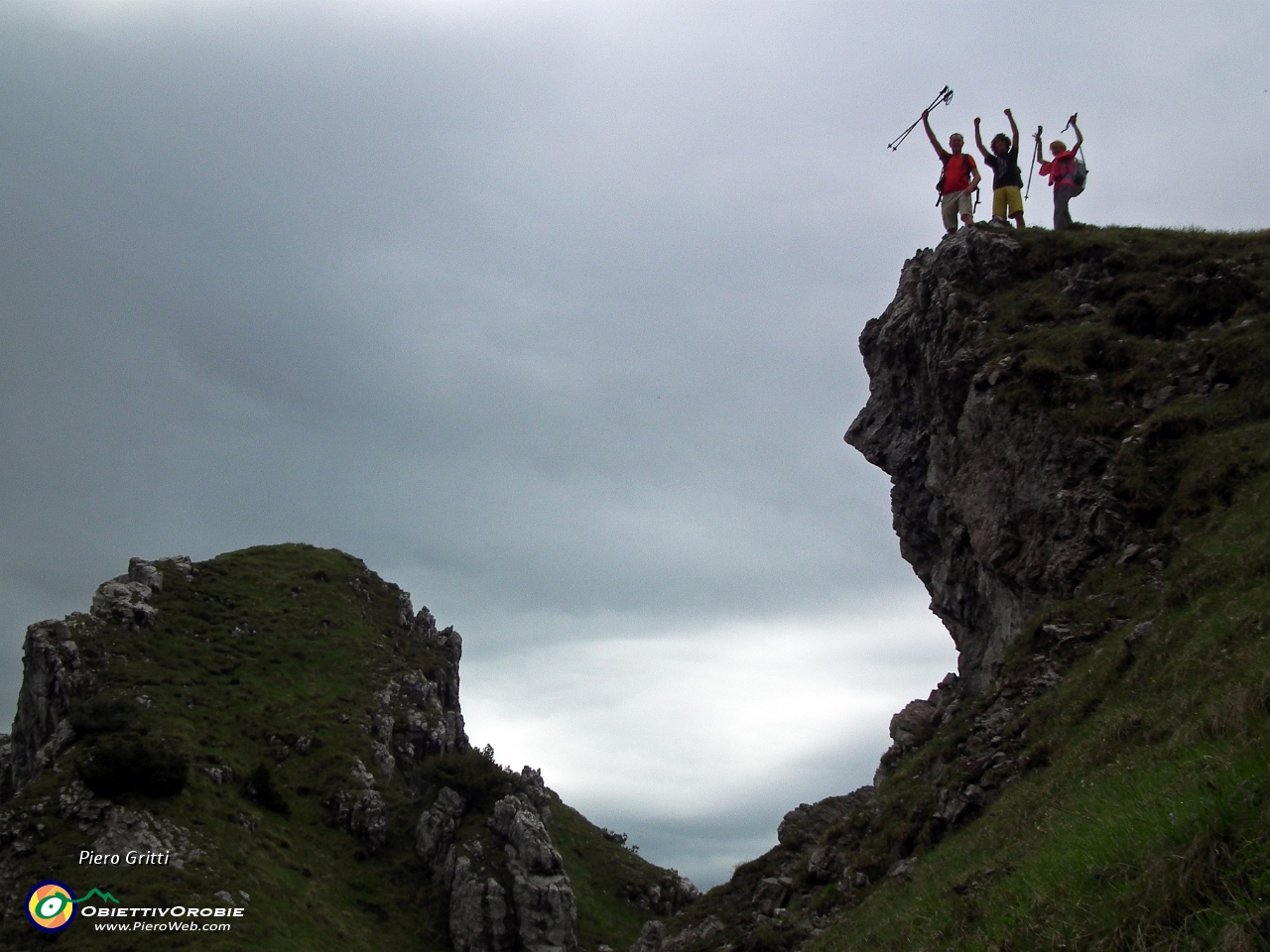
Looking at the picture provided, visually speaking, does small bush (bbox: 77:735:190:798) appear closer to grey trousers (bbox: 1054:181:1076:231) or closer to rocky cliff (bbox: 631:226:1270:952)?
rocky cliff (bbox: 631:226:1270:952)

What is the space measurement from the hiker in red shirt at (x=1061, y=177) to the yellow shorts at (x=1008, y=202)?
156 centimetres

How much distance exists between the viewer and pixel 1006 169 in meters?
41.2

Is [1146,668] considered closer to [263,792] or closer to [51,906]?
[51,906]

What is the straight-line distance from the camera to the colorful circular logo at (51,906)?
46.9m

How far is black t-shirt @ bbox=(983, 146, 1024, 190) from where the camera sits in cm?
4109

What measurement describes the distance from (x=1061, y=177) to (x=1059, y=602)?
23503 millimetres

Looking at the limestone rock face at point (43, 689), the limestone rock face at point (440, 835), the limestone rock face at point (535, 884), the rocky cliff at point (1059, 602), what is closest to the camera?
the rocky cliff at point (1059, 602)

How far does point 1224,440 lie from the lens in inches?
1041

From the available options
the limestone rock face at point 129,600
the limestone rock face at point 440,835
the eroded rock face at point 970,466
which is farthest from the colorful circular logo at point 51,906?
the eroded rock face at point 970,466

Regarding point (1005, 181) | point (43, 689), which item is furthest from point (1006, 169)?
point (43, 689)

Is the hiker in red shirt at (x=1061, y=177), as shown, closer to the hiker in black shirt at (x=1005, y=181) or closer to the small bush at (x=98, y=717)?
the hiker in black shirt at (x=1005, y=181)

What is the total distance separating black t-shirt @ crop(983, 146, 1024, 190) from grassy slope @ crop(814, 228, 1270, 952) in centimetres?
427

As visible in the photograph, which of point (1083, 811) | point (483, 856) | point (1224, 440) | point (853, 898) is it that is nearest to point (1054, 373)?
point (1224, 440)

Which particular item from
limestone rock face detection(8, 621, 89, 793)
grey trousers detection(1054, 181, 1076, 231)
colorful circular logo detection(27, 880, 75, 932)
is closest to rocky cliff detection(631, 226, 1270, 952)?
grey trousers detection(1054, 181, 1076, 231)
